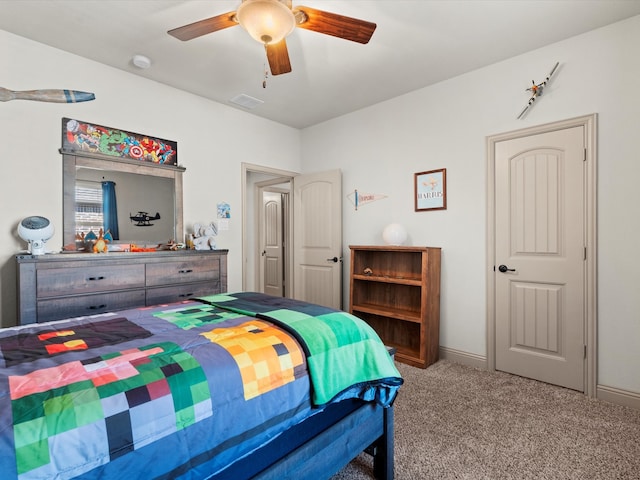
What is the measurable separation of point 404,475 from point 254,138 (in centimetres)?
364

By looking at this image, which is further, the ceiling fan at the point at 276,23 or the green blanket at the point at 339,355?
the ceiling fan at the point at 276,23

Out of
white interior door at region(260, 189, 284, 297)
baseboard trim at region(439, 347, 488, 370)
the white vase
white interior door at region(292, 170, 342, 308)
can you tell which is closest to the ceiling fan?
the white vase

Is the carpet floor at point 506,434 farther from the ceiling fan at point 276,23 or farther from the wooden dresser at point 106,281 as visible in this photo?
the ceiling fan at point 276,23

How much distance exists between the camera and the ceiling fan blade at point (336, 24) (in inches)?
71.4

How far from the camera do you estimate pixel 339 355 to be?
1.40m

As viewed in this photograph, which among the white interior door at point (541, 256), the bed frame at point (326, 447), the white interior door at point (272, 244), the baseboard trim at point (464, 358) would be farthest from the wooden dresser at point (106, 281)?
the white interior door at point (272, 244)

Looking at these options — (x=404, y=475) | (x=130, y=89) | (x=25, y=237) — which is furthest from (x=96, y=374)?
(x=130, y=89)

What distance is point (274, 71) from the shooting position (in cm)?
235

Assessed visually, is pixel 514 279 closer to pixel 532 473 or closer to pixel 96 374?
pixel 532 473

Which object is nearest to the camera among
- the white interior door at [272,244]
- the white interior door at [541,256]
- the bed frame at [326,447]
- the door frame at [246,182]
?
the bed frame at [326,447]

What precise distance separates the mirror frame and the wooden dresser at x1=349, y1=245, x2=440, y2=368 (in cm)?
189

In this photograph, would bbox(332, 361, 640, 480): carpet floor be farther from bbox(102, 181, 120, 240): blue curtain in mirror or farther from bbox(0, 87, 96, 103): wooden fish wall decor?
bbox(0, 87, 96, 103): wooden fish wall decor

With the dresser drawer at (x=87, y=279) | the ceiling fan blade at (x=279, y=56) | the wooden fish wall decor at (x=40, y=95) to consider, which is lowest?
the dresser drawer at (x=87, y=279)

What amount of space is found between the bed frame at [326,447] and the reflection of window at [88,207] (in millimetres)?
2557
